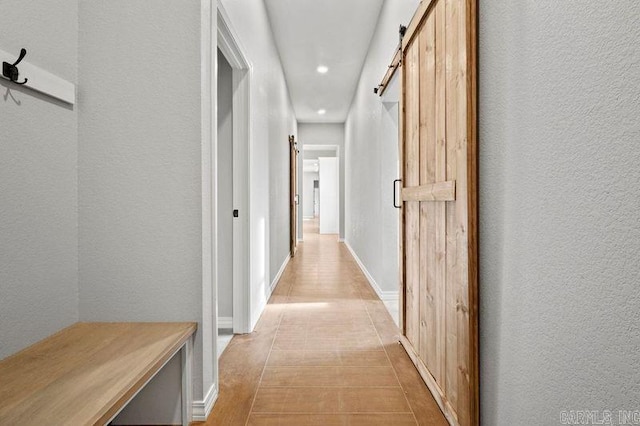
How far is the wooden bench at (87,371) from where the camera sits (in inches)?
38.1

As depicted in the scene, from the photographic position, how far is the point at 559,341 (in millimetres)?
944

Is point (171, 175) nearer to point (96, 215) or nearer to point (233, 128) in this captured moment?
point (96, 215)

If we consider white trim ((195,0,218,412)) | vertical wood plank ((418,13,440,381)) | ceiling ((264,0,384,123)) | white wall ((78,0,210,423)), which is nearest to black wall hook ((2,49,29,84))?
white wall ((78,0,210,423))

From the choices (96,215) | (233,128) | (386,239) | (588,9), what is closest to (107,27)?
(96,215)

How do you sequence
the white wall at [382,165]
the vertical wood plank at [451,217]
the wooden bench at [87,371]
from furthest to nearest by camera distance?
the white wall at [382,165]
the vertical wood plank at [451,217]
the wooden bench at [87,371]

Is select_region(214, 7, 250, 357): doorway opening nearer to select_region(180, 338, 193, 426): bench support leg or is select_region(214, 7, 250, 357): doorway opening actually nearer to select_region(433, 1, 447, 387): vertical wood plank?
select_region(180, 338, 193, 426): bench support leg

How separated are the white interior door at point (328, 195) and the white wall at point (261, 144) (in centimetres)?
603

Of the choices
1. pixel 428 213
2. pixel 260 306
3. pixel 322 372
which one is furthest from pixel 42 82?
pixel 260 306

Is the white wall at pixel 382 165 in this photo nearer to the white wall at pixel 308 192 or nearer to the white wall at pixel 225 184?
the white wall at pixel 225 184

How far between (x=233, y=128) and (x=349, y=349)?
174 cm

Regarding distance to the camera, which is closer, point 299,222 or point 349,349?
point 349,349

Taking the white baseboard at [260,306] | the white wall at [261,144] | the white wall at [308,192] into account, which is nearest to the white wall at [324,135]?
the white wall at [261,144]

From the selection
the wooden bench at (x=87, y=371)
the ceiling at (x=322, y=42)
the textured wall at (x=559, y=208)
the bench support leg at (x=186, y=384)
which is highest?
the ceiling at (x=322, y=42)

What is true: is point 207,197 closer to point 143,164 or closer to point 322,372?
point 143,164
